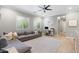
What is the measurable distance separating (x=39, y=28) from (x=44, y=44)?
0.36m

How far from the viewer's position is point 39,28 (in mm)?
1960

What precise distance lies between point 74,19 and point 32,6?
87 cm

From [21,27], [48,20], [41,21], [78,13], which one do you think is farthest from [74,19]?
[21,27]

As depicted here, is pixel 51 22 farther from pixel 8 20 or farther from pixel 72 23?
pixel 8 20

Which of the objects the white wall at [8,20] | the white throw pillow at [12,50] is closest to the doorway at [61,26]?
the white wall at [8,20]

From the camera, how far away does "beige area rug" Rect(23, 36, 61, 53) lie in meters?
1.78

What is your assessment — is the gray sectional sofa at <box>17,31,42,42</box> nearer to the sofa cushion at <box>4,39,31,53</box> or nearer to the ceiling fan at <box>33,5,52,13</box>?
the sofa cushion at <box>4,39,31,53</box>

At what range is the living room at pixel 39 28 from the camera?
5.47ft

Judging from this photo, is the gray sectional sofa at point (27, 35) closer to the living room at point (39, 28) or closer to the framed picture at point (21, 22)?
the living room at point (39, 28)

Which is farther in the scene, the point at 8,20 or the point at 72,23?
the point at 72,23

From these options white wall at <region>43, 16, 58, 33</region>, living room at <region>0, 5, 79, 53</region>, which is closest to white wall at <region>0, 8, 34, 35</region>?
living room at <region>0, 5, 79, 53</region>

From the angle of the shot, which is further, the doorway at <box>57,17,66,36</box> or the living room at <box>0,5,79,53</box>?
the doorway at <box>57,17,66,36</box>

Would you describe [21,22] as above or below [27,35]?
above

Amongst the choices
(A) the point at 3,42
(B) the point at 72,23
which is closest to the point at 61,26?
(B) the point at 72,23
